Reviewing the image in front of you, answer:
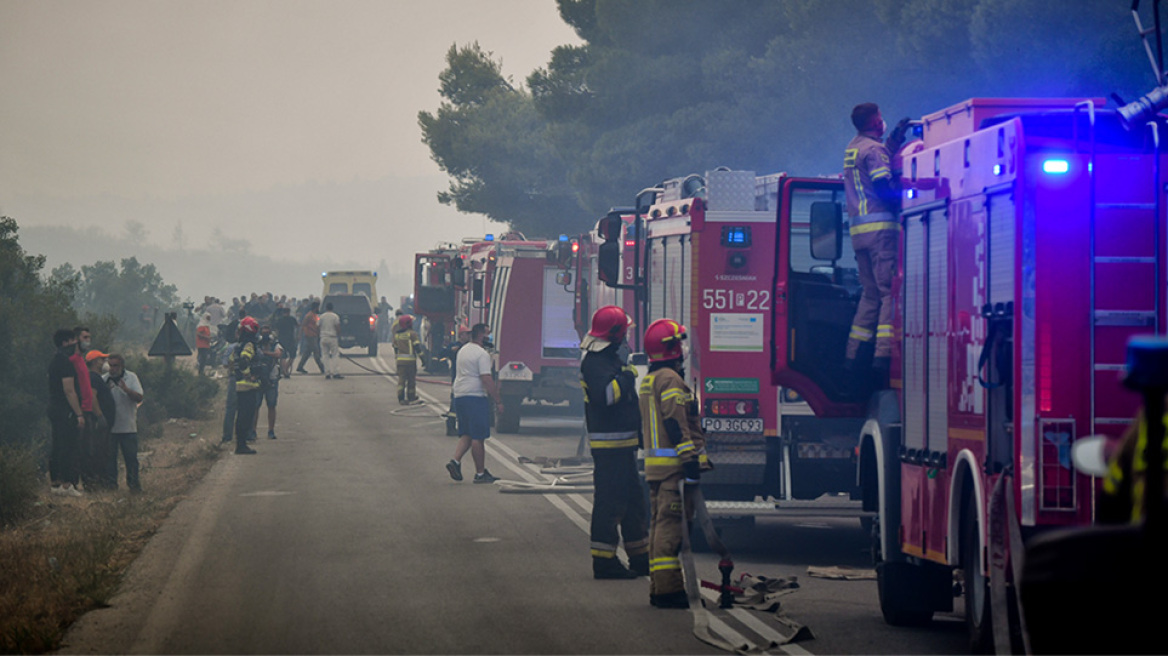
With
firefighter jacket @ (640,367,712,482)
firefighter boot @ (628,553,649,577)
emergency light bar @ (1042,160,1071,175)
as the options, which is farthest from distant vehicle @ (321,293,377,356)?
→ emergency light bar @ (1042,160,1071,175)

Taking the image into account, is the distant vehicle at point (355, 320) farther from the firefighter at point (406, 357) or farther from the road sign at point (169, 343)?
the road sign at point (169, 343)

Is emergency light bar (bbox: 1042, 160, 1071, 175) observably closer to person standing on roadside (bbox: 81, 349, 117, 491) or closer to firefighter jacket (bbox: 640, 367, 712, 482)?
firefighter jacket (bbox: 640, 367, 712, 482)

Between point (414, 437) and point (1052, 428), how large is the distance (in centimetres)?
1744

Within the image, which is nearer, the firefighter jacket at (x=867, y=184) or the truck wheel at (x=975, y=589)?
the truck wheel at (x=975, y=589)

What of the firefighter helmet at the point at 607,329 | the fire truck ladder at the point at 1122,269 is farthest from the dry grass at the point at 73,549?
the fire truck ladder at the point at 1122,269

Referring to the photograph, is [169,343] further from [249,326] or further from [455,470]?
[455,470]

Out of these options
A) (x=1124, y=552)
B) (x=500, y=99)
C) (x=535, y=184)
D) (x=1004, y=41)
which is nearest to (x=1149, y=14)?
Answer: (x=1004, y=41)

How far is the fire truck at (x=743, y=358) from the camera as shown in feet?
37.5

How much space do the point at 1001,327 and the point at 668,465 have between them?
2.96m

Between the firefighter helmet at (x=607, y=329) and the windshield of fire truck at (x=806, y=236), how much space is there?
162 cm

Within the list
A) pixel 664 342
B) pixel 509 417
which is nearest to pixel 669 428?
pixel 664 342

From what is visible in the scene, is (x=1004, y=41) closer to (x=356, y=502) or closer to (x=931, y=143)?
(x=356, y=502)

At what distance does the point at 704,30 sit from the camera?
116 feet

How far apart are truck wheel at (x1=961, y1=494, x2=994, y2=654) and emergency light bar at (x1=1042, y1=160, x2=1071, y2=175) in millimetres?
1878
